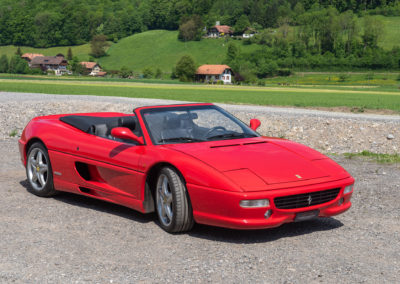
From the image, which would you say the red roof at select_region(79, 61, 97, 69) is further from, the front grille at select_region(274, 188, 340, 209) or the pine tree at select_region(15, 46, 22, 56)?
the front grille at select_region(274, 188, 340, 209)

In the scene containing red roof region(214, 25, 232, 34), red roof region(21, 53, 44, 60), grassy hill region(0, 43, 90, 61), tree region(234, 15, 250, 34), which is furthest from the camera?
tree region(234, 15, 250, 34)

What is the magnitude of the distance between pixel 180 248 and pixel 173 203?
0.48 m

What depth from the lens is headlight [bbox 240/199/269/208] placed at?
4418 mm

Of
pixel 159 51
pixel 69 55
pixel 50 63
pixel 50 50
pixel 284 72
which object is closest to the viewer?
pixel 284 72

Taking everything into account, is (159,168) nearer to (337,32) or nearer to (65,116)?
(65,116)

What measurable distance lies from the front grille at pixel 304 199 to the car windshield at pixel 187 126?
3.98 feet

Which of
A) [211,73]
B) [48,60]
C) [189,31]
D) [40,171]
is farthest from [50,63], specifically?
[40,171]

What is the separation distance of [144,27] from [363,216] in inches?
7899

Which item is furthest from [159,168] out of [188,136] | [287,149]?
[287,149]

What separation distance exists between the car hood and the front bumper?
11cm

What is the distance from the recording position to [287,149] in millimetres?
5336

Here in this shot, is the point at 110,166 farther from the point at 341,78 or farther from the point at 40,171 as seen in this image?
the point at 341,78

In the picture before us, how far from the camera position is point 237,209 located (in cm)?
444

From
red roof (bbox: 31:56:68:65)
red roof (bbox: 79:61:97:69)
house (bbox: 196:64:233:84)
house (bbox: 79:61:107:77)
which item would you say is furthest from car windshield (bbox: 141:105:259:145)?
red roof (bbox: 31:56:68:65)
